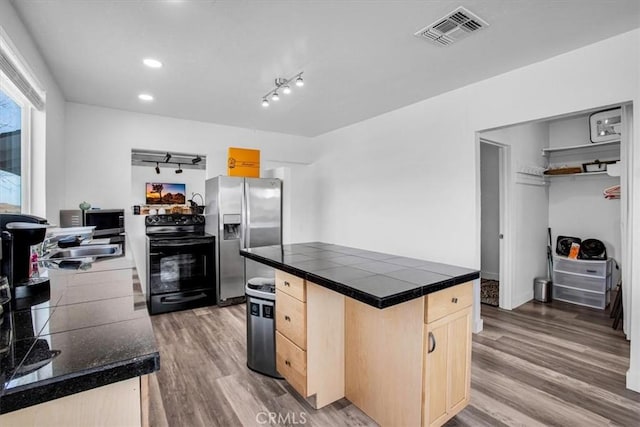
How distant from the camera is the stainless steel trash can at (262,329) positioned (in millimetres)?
2418

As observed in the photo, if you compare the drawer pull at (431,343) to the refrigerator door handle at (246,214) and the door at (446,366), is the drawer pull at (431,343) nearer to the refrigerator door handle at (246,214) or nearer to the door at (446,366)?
the door at (446,366)

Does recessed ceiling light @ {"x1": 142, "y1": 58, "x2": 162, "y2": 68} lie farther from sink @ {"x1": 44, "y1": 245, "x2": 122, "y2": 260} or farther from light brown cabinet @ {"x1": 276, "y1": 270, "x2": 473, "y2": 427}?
light brown cabinet @ {"x1": 276, "y1": 270, "x2": 473, "y2": 427}

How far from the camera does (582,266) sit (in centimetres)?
412

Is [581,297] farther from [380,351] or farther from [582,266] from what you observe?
[380,351]

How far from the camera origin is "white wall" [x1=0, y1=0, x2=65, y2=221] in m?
2.01

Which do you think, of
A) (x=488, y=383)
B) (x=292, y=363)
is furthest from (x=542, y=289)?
(x=292, y=363)

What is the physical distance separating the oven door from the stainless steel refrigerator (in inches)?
6.1

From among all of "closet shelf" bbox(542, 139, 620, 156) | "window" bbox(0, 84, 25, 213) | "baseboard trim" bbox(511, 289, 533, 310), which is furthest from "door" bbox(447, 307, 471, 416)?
"closet shelf" bbox(542, 139, 620, 156)

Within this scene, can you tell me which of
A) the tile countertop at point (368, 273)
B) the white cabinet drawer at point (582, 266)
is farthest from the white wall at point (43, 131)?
the white cabinet drawer at point (582, 266)

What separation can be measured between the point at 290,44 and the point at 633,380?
3533 millimetres

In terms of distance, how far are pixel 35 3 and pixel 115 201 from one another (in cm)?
250

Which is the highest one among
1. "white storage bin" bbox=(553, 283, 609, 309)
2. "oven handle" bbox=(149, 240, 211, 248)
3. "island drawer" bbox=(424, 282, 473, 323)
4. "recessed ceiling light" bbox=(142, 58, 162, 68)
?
"recessed ceiling light" bbox=(142, 58, 162, 68)

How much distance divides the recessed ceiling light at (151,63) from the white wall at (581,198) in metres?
5.34

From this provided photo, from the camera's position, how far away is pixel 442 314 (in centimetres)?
173
